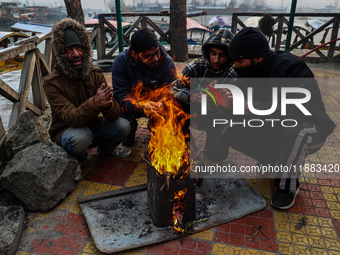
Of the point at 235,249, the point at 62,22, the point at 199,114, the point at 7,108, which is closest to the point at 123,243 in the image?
the point at 235,249

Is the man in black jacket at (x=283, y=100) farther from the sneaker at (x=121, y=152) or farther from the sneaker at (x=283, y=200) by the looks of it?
the sneaker at (x=121, y=152)

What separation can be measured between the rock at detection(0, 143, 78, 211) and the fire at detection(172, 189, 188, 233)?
4.64 ft

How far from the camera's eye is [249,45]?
2.87 meters

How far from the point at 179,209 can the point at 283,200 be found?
1.23 meters

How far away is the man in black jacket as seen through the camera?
2891 mm

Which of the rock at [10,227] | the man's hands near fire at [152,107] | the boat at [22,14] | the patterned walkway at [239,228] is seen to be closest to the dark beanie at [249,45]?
the man's hands near fire at [152,107]

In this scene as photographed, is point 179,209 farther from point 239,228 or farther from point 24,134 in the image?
point 24,134

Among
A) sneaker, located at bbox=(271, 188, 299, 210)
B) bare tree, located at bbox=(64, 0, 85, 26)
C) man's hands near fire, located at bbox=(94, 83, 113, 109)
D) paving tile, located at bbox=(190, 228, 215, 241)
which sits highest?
bare tree, located at bbox=(64, 0, 85, 26)

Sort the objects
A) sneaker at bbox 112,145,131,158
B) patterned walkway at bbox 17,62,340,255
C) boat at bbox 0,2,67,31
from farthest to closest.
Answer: boat at bbox 0,2,67,31, sneaker at bbox 112,145,131,158, patterned walkway at bbox 17,62,340,255

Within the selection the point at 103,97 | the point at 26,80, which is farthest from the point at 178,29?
the point at 103,97

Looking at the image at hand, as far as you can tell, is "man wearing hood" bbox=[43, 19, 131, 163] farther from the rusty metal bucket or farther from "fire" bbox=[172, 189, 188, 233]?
"fire" bbox=[172, 189, 188, 233]

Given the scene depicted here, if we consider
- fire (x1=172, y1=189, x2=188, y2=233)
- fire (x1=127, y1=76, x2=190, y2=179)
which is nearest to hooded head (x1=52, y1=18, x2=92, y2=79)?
fire (x1=127, y1=76, x2=190, y2=179)

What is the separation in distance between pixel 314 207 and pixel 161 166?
6.14 feet

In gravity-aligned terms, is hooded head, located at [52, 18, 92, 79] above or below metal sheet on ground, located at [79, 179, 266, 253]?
above
